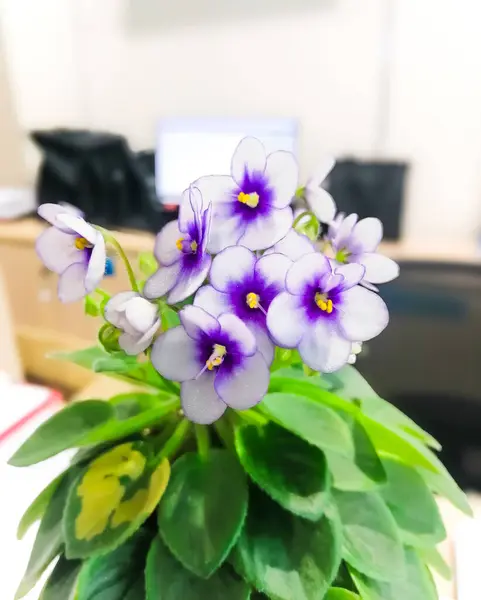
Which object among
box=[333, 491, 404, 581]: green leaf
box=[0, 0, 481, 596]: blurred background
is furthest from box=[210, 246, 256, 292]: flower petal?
Result: box=[0, 0, 481, 596]: blurred background

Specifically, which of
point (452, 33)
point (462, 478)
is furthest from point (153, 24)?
point (462, 478)

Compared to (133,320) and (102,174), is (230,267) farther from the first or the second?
(102,174)

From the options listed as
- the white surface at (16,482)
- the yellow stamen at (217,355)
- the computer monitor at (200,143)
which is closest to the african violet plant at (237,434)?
the yellow stamen at (217,355)

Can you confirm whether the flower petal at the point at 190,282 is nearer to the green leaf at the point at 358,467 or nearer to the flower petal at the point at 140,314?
the flower petal at the point at 140,314

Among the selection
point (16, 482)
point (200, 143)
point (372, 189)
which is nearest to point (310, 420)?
point (16, 482)

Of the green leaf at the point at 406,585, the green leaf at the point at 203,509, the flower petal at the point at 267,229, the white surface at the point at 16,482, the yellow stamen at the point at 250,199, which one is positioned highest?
the yellow stamen at the point at 250,199

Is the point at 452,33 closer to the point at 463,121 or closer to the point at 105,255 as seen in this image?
the point at 463,121

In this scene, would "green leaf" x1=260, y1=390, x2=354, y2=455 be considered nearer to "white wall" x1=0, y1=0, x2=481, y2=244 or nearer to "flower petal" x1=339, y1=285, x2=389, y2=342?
"flower petal" x1=339, y1=285, x2=389, y2=342
